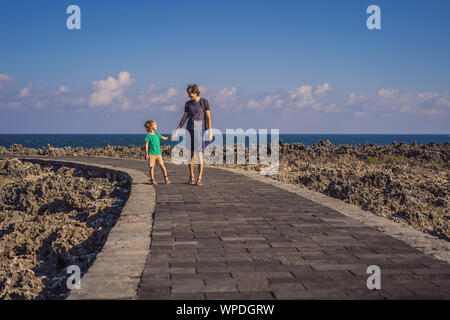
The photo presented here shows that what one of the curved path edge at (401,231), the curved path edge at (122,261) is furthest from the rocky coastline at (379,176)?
the curved path edge at (122,261)

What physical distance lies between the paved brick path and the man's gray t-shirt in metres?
2.62

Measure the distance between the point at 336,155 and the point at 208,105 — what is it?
39.4 feet

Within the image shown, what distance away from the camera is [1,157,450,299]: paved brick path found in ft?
9.63

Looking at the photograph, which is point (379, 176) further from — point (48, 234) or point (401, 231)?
point (48, 234)

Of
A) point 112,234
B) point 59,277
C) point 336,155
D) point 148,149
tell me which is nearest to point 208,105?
point 148,149

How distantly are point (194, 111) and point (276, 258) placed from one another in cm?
499

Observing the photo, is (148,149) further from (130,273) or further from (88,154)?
(88,154)

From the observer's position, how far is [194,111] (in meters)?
8.18

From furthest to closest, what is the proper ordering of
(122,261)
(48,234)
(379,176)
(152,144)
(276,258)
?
(379,176) < (152,144) < (48,234) < (276,258) < (122,261)

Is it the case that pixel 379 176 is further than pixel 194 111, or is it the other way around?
pixel 379 176

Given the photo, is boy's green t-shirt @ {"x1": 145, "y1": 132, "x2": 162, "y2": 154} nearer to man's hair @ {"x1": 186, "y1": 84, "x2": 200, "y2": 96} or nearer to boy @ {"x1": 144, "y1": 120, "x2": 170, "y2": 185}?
boy @ {"x1": 144, "y1": 120, "x2": 170, "y2": 185}

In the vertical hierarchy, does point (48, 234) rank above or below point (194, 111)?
below

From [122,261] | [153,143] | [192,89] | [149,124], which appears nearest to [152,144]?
[153,143]

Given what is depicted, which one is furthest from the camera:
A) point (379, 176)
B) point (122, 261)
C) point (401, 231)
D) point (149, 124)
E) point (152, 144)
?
point (379, 176)
